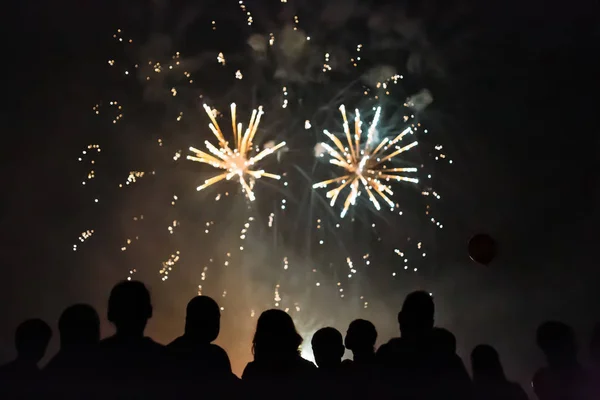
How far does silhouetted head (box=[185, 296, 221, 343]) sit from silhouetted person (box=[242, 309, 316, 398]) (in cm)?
16

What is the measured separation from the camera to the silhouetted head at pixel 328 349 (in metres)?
1.79

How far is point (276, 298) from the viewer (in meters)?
7.71

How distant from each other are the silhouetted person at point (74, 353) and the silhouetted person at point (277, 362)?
0.52m

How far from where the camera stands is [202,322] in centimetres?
169

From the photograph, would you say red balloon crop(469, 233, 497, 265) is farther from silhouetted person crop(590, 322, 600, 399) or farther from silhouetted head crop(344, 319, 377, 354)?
silhouetted head crop(344, 319, 377, 354)

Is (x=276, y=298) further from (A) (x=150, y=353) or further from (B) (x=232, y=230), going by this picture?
(A) (x=150, y=353)

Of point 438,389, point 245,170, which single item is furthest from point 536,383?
point 245,170

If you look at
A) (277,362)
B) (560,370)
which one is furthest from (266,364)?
(560,370)

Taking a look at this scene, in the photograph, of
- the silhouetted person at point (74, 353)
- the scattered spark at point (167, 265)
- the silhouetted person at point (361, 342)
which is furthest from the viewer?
the scattered spark at point (167, 265)

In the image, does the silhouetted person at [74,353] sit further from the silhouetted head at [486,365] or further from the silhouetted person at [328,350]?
the silhouetted head at [486,365]

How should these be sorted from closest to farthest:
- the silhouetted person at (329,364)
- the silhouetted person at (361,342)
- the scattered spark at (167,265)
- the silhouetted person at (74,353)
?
the silhouetted person at (74,353) < the silhouetted person at (329,364) < the silhouetted person at (361,342) < the scattered spark at (167,265)

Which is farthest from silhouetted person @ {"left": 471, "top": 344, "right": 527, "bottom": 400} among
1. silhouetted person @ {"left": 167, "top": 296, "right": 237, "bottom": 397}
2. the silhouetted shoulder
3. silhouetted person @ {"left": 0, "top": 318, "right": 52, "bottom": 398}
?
silhouetted person @ {"left": 0, "top": 318, "right": 52, "bottom": 398}

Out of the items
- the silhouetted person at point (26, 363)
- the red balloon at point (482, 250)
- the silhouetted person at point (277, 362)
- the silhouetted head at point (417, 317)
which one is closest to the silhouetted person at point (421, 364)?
the silhouetted head at point (417, 317)

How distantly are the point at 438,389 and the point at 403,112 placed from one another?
187 inches
